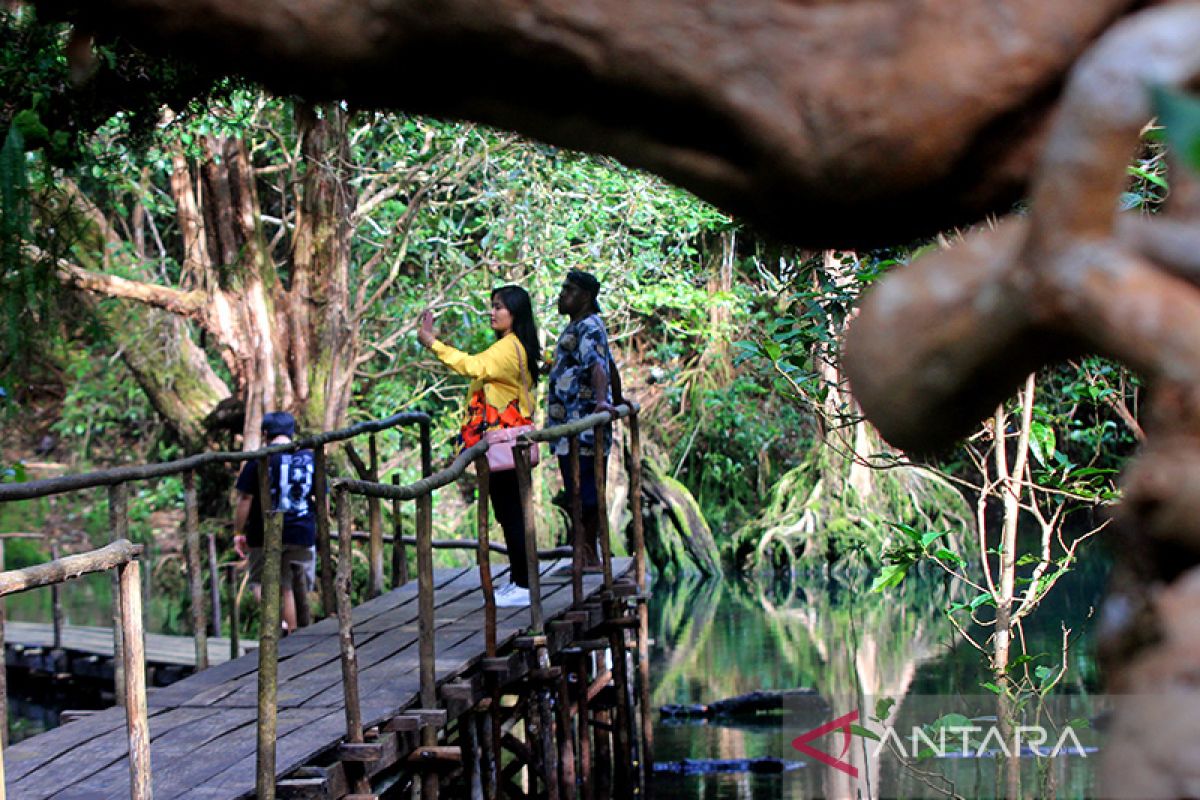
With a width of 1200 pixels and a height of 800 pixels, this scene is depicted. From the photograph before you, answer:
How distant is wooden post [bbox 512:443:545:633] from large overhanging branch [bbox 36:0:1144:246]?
14.1ft

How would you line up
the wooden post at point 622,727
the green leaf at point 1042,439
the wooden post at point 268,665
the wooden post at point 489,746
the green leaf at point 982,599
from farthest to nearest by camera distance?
the wooden post at point 622,727 < the wooden post at point 489,746 < the green leaf at point 1042,439 < the green leaf at point 982,599 < the wooden post at point 268,665

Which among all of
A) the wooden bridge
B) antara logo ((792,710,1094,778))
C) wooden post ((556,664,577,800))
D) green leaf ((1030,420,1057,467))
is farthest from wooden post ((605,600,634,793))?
green leaf ((1030,420,1057,467))

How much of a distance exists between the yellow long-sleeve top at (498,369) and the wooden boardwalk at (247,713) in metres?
0.98

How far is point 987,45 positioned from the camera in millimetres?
1525

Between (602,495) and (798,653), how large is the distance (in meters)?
7.35

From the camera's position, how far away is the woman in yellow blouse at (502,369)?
6.15 metres

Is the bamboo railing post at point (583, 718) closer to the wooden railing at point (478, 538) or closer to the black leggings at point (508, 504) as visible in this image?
the wooden railing at point (478, 538)

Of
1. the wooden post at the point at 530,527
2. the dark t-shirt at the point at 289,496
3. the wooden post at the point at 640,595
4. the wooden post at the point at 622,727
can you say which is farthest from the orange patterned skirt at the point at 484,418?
the wooden post at the point at 622,727

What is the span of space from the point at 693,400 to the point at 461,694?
491 inches

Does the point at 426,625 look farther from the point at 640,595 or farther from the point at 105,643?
the point at 105,643

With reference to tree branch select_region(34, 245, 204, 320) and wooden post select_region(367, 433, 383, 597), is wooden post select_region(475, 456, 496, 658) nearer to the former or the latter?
wooden post select_region(367, 433, 383, 597)

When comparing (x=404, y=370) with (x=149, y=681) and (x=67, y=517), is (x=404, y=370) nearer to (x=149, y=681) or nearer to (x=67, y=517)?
(x=149, y=681)

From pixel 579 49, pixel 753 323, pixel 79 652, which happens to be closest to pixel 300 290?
pixel 79 652

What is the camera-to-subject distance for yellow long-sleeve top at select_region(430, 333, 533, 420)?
6.14m
